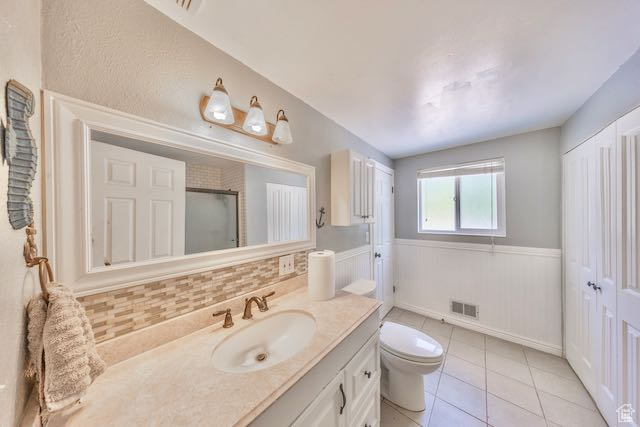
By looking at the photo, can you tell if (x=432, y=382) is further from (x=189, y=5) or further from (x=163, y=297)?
(x=189, y=5)

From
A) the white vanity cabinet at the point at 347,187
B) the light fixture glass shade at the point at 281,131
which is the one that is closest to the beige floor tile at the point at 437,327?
the white vanity cabinet at the point at 347,187

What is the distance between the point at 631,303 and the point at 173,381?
209cm

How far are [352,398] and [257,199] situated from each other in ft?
3.56

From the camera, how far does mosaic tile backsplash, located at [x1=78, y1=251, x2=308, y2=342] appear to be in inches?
26.9

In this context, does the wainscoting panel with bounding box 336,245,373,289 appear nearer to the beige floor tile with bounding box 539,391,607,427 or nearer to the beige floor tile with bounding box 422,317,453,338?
the beige floor tile with bounding box 422,317,453,338

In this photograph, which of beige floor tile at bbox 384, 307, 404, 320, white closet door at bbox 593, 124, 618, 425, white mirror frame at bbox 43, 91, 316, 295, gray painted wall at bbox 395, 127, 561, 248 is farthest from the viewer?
beige floor tile at bbox 384, 307, 404, 320

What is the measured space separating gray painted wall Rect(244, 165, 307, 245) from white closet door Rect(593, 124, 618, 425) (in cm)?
197

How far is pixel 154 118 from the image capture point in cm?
80

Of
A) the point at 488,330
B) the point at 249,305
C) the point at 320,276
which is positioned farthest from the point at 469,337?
the point at 249,305

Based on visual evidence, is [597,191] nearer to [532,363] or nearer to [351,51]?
[532,363]

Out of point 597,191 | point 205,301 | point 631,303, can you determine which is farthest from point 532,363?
point 205,301

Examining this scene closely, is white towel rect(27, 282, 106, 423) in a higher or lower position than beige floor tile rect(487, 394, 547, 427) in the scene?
higher

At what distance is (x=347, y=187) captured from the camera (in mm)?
1606

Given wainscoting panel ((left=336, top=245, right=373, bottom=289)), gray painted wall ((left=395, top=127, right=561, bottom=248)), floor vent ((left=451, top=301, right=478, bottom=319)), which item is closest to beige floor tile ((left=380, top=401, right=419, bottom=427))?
wainscoting panel ((left=336, top=245, right=373, bottom=289))
